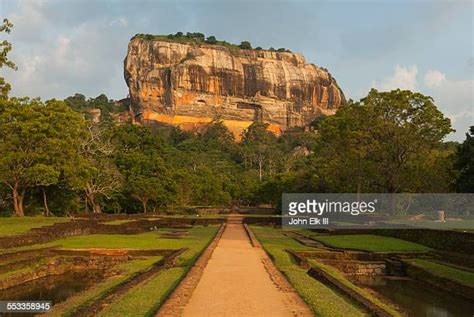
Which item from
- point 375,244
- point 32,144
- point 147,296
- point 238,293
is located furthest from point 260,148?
point 147,296

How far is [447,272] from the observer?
51.2 feet

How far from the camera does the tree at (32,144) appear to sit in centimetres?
3078

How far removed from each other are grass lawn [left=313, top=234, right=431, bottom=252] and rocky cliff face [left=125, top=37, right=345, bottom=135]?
409 ft

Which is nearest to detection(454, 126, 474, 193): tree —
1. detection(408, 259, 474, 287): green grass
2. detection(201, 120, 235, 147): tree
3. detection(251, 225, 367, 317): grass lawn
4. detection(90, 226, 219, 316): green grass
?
detection(408, 259, 474, 287): green grass

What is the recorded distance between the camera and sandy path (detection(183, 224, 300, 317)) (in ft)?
28.5

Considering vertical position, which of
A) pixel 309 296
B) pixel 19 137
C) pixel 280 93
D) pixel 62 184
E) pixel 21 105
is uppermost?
pixel 280 93

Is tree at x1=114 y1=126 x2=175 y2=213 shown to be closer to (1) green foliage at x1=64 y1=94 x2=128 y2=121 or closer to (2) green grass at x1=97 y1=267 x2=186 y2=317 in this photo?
(2) green grass at x1=97 y1=267 x2=186 y2=317

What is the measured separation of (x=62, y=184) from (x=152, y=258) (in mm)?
23016

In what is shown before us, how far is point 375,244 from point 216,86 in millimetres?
130261

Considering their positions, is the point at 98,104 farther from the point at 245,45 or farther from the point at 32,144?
the point at 32,144

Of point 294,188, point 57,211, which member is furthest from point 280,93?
point 57,211

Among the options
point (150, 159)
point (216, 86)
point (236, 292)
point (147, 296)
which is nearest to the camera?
point (147, 296)

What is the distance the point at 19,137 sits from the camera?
3170cm

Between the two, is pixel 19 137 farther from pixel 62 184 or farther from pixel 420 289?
pixel 420 289
